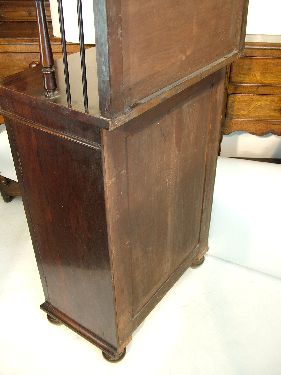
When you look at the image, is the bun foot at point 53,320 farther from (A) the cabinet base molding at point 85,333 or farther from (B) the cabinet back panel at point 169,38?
(B) the cabinet back panel at point 169,38

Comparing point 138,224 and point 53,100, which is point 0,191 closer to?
point 138,224

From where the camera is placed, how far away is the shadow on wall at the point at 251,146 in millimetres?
3441

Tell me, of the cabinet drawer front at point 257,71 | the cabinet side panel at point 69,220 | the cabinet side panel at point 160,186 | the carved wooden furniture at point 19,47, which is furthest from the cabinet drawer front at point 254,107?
the cabinet side panel at point 69,220

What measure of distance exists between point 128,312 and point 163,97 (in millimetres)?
1000

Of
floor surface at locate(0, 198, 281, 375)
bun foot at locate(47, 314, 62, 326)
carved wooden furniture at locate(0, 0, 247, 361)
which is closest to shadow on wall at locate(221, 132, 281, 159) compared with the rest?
floor surface at locate(0, 198, 281, 375)

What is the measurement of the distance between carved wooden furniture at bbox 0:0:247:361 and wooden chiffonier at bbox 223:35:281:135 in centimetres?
72

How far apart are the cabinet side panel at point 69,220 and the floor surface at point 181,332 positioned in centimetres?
19

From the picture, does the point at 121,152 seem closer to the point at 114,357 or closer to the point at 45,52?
the point at 45,52

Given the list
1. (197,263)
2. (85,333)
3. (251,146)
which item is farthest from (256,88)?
(85,333)

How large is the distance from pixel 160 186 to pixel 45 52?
0.71m

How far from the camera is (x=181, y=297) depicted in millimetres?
2246

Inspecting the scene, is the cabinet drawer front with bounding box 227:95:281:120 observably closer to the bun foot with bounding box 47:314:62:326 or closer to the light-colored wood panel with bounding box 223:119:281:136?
the light-colored wood panel with bounding box 223:119:281:136

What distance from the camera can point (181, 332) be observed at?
2.06m

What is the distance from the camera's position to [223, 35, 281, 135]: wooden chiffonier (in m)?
2.43
